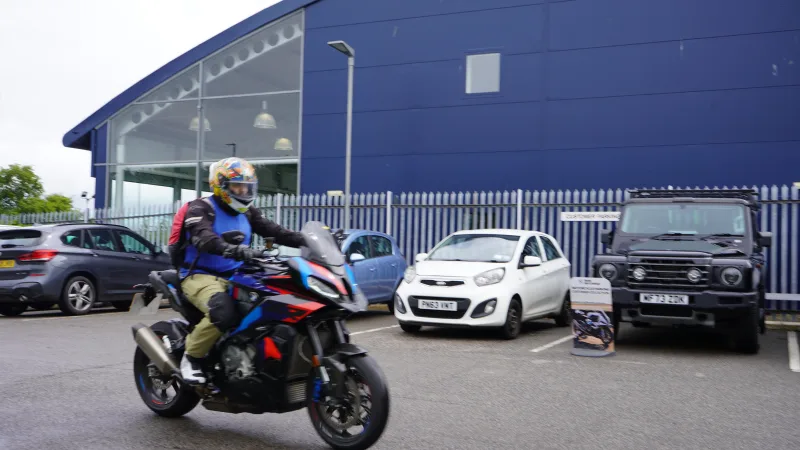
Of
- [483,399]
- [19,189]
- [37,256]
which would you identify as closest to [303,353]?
[483,399]

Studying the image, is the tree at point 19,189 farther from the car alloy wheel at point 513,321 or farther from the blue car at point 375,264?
the car alloy wheel at point 513,321

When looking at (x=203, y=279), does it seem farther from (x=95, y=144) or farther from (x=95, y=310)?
(x=95, y=144)

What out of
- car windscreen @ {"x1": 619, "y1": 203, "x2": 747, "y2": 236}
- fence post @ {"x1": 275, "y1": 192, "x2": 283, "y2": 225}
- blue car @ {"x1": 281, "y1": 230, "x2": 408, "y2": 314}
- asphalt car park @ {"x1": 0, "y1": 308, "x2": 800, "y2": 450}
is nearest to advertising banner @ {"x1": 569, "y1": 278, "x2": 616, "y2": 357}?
asphalt car park @ {"x1": 0, "y1": 308, "x2": 800, "y2": 450}

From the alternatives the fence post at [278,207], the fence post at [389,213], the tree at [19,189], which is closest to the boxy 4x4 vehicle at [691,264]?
the fence post at [389,213]

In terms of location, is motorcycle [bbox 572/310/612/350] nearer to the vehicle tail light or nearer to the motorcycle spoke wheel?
the motorcycle spoke wheel

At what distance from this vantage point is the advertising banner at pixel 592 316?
29.4ft

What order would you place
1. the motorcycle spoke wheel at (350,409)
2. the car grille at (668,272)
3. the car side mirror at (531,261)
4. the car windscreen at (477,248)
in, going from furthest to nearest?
the car windscreen at (477,248)
the car side mirror at (531,261)
the car grille at (668,272)
the motorcycle spoke wheel at (350,409)

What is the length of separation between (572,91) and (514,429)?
15084 millimetres

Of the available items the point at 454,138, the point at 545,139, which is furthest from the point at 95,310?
the point at 545,139

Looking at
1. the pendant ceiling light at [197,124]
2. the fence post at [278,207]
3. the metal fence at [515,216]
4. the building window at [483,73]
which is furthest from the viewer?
the pendant ceiling light at [197,124]

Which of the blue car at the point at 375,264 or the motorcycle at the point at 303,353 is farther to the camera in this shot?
the blue car at the point at 375,264

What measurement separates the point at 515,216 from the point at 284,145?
28.1 feet

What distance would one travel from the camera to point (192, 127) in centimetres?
2430

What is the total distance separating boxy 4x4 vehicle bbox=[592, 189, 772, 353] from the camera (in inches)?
350
